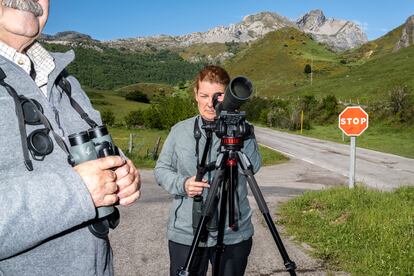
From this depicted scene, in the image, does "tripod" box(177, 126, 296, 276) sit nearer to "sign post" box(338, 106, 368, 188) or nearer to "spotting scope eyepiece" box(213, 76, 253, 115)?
"spotting scope eyepiece" box(213, 76, 253, 115)

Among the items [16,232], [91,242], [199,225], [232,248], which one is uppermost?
[16,232]

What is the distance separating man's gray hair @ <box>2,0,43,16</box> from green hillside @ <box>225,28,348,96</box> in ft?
260

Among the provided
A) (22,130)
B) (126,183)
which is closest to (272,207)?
(126,183)

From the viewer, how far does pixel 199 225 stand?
2508 mm

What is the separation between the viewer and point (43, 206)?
49.7 inches

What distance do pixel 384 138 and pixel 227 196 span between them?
26510 millimetres

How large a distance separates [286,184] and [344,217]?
5.82 metres

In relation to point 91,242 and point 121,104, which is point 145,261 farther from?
point 121,104

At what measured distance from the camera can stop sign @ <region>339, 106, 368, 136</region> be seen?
9.27 meters

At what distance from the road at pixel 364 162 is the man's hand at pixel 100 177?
37.4 ft

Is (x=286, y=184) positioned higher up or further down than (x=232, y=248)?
further down

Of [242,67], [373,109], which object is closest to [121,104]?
[242,67]

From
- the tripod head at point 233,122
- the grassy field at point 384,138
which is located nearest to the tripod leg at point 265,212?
the tripod head at point 233,122

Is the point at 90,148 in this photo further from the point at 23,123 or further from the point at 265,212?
the point at 265,212
